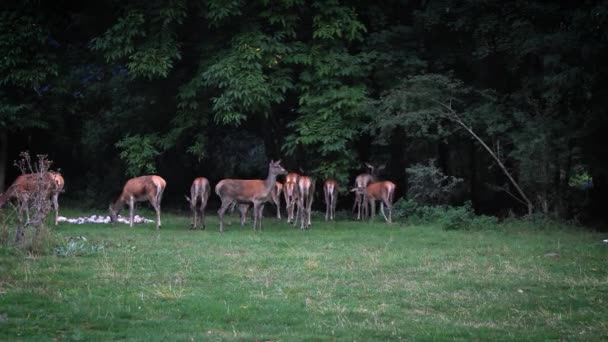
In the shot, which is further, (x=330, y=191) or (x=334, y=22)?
(x=330, y=191)

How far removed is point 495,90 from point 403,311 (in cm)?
1544

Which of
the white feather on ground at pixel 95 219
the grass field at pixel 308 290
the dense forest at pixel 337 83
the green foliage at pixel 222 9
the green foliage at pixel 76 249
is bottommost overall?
the grass field at pixel 308 290

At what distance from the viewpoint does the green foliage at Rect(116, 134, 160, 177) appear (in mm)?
24234

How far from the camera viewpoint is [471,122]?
22688mm

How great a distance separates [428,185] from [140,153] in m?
8.26

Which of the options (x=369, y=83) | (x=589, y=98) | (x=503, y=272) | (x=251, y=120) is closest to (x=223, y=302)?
(x=503, y=272)

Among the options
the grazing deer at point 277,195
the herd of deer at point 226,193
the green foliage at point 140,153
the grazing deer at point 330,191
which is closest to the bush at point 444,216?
the herd of deer at point 226,193

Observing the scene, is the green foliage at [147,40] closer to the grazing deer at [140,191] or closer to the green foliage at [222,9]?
the green foliage at [222,9]

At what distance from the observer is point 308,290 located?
11.0 metres

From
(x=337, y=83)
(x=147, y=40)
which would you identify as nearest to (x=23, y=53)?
(x=147, y=40)

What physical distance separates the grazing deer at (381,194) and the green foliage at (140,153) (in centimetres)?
600

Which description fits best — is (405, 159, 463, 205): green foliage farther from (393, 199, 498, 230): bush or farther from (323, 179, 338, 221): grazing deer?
(323, 179, 338, 221): grazing deer

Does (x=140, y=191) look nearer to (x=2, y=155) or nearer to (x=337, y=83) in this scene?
→ (x=337, y=83)

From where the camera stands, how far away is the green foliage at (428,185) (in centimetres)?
2284
